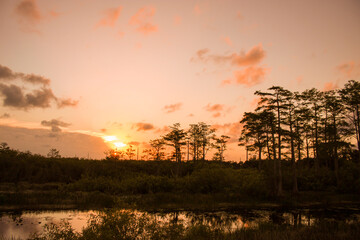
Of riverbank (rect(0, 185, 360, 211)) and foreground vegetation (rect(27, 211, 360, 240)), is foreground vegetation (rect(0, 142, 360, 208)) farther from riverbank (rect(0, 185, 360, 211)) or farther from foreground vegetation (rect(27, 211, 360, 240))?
foreground vegetation (rect(27, 211, 360, 240))

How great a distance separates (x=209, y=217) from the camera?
62.3 ft

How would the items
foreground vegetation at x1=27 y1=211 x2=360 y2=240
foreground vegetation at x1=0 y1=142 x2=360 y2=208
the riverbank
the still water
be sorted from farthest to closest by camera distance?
foreground vegetation at x1=0 y1=142 x2=360 y2=208, the riverbank, the still water, foreground vegetation at x1=27 y1=211 x2=360 y2=240

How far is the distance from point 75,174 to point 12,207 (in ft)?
63.0

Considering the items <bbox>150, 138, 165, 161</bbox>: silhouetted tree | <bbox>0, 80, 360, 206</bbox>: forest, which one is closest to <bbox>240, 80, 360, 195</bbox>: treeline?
<bbox>0, 80, 360, 206</bbox>: forest

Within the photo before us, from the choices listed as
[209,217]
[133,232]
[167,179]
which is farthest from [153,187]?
[133,232]

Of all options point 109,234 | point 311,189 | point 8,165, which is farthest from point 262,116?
point 8,165

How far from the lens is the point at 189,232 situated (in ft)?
38.1

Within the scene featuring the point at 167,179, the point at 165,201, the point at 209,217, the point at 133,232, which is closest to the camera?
the point at 133,232

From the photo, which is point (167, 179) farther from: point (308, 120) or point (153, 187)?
point (308, 120)

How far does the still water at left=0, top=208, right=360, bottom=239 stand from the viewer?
15.7 metres

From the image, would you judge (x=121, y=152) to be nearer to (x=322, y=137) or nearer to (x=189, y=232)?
(x=322, y=137)

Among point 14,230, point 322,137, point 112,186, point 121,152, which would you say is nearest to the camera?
point 14,230

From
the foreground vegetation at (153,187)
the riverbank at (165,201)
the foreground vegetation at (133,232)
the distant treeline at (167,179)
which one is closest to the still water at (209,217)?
the riverbank at (165,201)

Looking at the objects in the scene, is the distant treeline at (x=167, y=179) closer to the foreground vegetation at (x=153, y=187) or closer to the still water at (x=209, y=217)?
the foreground vegetation at (x=153, y=187)
